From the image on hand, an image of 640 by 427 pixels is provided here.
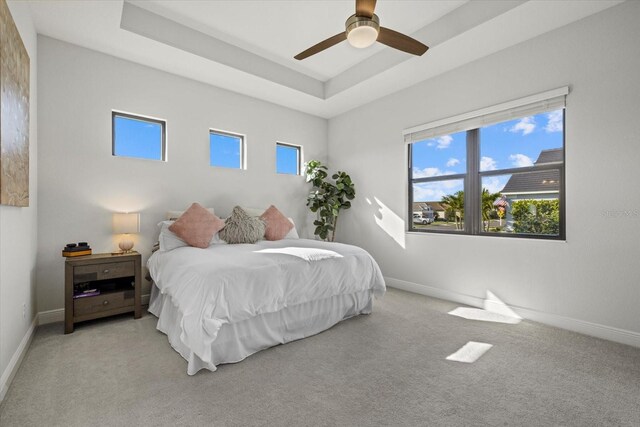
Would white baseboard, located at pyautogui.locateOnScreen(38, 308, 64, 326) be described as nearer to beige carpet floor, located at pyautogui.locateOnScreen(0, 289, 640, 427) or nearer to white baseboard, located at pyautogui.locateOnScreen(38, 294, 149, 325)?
white baseboard, located at pyautogui.locateOnScreen(38, 294, 149, 325)

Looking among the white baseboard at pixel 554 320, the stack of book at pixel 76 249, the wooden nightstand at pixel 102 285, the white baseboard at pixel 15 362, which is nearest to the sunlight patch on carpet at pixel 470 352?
the white baseboard at pixel 554 320

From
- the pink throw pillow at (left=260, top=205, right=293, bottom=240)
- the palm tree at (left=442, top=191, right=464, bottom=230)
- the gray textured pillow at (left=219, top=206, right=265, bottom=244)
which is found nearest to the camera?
the gray textured pillow at (left=219, top=206, right=265, bottom=244)

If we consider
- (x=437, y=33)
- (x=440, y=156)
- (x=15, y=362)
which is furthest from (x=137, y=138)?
(x=440, y=156)

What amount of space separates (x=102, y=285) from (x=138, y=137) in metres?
1.80

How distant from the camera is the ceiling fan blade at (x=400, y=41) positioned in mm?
2441

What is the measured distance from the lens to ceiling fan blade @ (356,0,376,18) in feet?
7.13

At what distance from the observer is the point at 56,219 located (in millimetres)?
3158

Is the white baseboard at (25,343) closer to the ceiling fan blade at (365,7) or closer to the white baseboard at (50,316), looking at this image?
the white baseboard at (50,316)

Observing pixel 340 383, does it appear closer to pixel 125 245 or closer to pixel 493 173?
pixel 125 245

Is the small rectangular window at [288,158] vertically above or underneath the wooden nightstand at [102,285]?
above

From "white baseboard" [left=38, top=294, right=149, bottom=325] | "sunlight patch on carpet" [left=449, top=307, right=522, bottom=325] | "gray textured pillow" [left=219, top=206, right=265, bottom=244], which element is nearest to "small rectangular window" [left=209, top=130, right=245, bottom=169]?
"gray textured pillow" [left=219, top=206, right=265, bottom=244]

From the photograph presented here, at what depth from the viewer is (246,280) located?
7.61 ft

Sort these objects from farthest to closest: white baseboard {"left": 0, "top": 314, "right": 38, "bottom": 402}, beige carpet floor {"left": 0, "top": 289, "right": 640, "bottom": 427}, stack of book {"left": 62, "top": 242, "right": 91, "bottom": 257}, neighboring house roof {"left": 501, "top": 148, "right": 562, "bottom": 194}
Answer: neighboring house roof {"left": 501, "top": 148, "right": 562, "bottom": 194} < stack of book {"left": 62, "top": 242, "right": 91, "bottom": 257} < white baseboard {"left": 0, "top": 314, "right": 38, "bottom": 402} < beige carpet floor {"left": 0, "top": 289, "right": 640, "bottom": 427}

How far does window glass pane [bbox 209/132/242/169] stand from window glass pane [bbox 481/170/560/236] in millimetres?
3401
